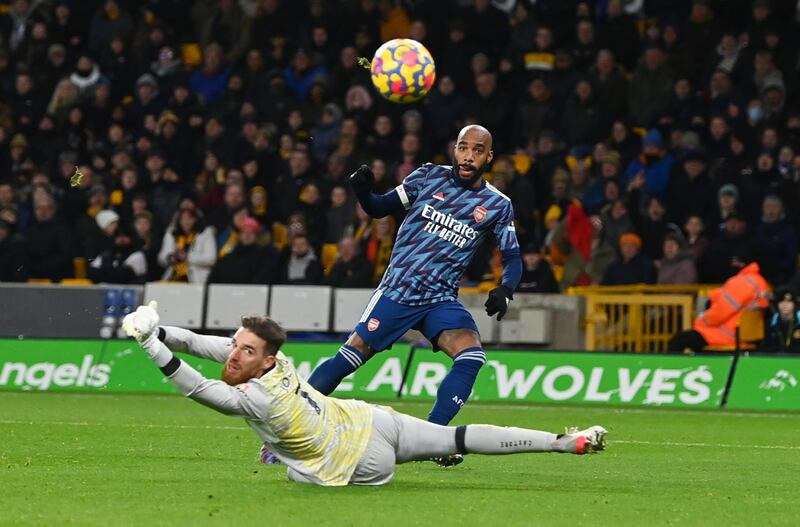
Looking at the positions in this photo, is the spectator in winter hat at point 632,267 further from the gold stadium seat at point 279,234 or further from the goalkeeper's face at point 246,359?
the goalkeeper's face at point 246,359

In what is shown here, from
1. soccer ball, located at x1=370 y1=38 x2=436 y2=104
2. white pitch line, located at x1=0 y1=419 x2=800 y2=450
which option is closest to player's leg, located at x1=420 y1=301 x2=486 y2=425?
soccer ball, located at x1=370 y1=38 x2=436 y2=104

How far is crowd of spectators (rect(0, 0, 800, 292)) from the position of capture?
822 inches

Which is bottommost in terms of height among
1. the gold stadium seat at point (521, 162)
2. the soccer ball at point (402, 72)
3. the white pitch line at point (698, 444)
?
the white pitch line at point (698, 444)

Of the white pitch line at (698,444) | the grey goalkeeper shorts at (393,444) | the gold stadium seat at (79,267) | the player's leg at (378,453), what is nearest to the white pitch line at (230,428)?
the white pitch line at (698,444)

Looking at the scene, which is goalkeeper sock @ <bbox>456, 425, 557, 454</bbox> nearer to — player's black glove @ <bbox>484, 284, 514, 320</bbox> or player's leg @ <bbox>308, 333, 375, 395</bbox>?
player's black glove @ <bbox>484, 284, 514, 320</bbox>

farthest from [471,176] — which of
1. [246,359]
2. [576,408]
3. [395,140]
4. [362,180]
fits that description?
[395,140]

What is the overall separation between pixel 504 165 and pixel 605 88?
7.96 ft

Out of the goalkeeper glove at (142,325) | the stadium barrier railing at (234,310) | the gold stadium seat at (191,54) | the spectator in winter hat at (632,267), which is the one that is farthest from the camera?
the gold stadium seat at (191,54)

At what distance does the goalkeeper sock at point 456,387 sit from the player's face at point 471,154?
1.16 m

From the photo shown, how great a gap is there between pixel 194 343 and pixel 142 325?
1.13 m

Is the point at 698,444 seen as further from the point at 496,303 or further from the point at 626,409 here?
the point at 626,409

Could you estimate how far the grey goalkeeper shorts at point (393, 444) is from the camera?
910cm

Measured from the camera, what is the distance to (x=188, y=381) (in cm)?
839

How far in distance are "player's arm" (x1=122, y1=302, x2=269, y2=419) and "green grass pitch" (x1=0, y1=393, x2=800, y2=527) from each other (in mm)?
493
